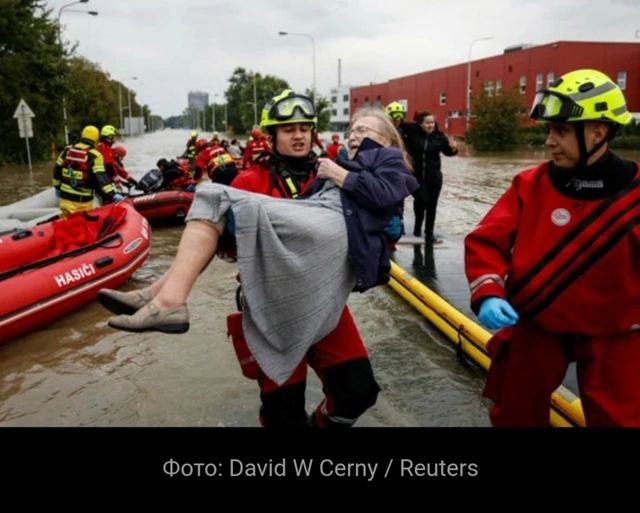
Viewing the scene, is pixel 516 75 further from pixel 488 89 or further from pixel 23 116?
pixel 23 116

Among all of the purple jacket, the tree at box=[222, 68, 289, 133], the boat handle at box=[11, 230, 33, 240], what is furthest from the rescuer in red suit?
the tree at box=[222, 68, 289, 133]

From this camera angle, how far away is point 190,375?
14.6ft

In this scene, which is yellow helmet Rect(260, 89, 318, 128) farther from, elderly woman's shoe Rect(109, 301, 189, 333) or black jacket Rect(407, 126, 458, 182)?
black jacket Rect(407, 126, 458, 182)

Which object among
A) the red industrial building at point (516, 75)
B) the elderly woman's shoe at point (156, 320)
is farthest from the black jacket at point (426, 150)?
the red industrial building at point (516, 75)

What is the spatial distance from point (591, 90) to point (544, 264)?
744mm

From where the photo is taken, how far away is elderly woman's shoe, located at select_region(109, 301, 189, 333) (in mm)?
2309

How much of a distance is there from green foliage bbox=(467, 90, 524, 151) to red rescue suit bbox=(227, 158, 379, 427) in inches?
1412

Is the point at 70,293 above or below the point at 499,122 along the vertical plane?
below

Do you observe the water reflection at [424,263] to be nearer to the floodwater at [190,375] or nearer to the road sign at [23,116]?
the floodwater at [190,375]

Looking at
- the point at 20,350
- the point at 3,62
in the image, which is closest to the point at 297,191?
the point at 20,350

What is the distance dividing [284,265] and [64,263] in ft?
14.9

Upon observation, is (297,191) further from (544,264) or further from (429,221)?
(429,221)

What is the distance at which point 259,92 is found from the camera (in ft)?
264

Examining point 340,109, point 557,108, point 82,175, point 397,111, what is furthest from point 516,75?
point 340,109
